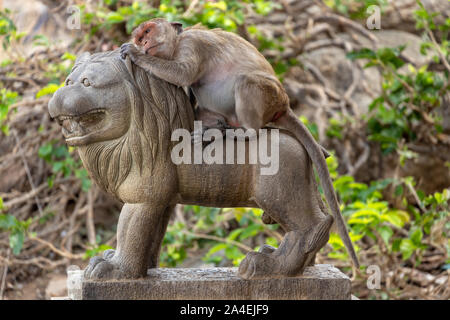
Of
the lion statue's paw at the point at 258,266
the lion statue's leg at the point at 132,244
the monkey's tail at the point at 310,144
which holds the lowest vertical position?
the lion statue's paw at the point at 258,266

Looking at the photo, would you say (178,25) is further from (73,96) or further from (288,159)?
(288,159)

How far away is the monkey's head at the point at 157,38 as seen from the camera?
175 cm

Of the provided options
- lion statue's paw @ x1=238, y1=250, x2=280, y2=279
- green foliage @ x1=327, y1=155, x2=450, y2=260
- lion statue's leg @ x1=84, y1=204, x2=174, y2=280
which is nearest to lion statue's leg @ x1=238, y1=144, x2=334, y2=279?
lion statue's paw @ x1=238, y1=250, x2=280, y2=279

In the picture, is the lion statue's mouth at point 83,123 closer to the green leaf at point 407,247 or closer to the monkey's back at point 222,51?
the monkey's back at point 222,51

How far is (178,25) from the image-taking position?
6.03 ft

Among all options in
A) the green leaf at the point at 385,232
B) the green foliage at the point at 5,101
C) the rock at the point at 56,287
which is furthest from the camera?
the rock at the point at 56,287

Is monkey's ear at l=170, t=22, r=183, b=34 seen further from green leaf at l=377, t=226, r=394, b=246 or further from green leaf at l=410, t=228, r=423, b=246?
green leaf at l=410, t=228, r=423, b=246

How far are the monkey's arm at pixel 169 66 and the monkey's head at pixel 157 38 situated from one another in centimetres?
2

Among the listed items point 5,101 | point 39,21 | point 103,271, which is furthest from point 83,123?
point 39,21

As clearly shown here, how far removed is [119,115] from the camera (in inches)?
70.0

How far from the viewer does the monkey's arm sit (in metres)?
1.73

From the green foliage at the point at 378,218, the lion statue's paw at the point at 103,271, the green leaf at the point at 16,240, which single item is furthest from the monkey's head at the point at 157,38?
the green leaf at the point at 16,240

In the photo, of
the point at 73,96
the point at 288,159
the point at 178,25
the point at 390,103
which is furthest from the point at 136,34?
the point at 390,103
